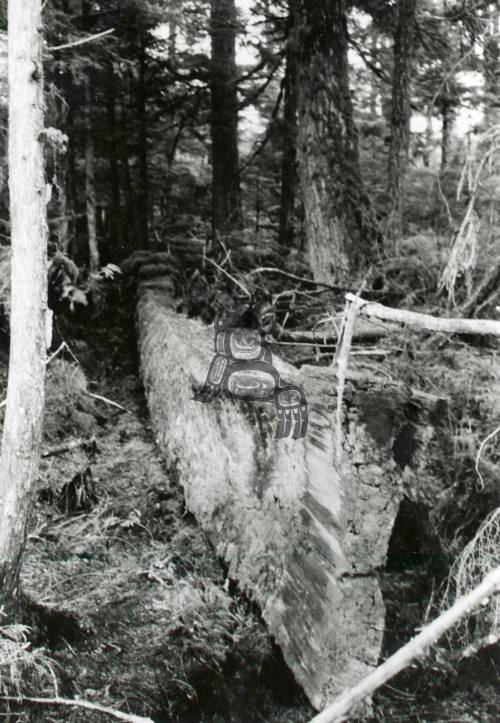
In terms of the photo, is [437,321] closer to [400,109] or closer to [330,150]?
[330,150]

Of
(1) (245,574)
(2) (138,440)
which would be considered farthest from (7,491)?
(2) (138,440)

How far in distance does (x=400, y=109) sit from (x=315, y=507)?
7.90 m

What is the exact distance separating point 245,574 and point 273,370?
164 centimetres

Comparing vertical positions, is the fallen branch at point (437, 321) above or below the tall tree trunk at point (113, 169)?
below

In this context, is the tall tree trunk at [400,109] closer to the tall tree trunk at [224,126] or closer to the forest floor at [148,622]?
the tall tree trunk at [224,126]

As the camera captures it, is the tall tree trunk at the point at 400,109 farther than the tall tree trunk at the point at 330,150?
Yes

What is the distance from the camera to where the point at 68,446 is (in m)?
5.72

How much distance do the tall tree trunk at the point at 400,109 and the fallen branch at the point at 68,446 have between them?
572 cm

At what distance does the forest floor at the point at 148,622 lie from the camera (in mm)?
3420

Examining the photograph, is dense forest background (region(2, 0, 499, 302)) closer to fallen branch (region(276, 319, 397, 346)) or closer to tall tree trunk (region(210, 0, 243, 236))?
Answer: tall tree trunk (region(210, 0, 243, 236))

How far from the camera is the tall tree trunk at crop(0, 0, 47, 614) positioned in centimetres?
362

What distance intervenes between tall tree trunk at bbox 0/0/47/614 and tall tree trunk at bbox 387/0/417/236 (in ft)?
21.2

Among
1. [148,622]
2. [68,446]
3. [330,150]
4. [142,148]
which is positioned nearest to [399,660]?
[148,622]

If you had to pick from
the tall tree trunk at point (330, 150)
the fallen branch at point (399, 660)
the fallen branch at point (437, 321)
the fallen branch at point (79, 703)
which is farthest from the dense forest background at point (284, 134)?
the fallen branch at point (79, 703)
